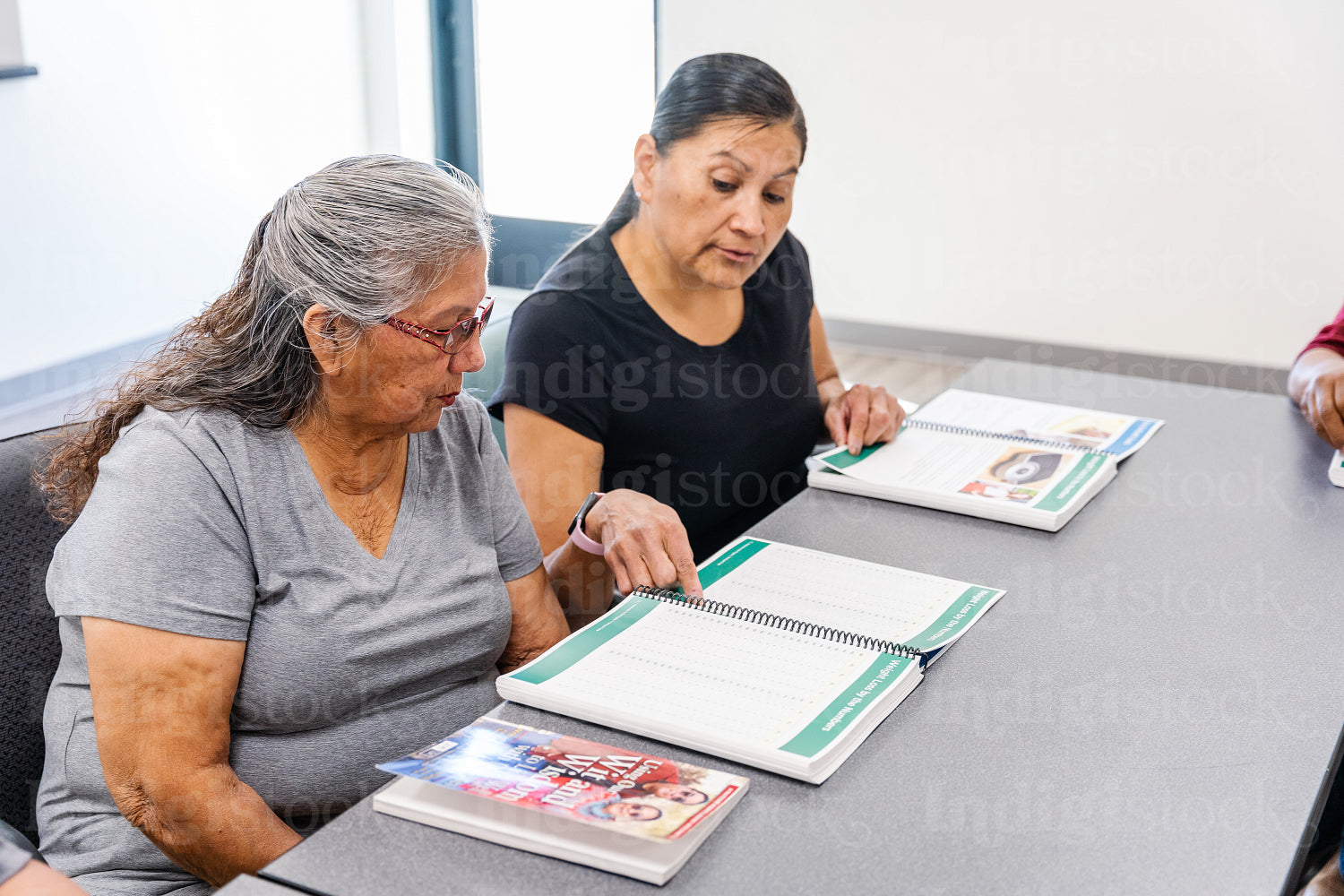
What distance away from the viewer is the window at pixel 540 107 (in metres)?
4.61

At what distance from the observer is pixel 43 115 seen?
365 cm

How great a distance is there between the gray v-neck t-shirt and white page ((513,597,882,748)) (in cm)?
21

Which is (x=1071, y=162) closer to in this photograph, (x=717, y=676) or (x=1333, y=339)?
(x=1333, y=339)

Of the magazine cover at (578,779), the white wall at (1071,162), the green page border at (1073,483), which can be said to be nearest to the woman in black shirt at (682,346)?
the green page border at (1073,483)

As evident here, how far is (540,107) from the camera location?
484 centimetres

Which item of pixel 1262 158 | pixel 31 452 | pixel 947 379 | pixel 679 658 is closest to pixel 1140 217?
pixel 1262 158

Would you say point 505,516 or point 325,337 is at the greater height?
point 325,337

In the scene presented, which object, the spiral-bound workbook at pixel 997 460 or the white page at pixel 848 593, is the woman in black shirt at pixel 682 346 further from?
the white page at pixel 848 593

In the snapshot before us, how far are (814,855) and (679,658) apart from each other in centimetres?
28

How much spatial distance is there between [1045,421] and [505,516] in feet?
3.10

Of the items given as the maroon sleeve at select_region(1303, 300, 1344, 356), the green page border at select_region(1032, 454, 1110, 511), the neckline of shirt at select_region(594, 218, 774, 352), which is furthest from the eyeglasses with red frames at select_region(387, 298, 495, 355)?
the maroon sleeve at select_region(1303, 300, 1344, 356)

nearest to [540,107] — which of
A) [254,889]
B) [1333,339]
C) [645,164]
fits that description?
[645,164]

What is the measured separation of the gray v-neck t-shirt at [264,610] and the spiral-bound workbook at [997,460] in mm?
595

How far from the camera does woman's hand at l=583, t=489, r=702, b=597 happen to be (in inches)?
51.8
